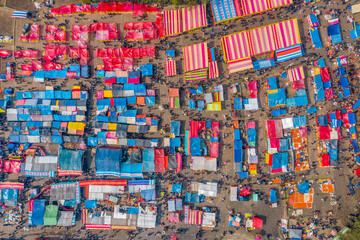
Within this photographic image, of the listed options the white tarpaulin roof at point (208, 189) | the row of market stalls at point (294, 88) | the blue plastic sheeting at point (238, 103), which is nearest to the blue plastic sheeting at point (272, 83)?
the row of market stalls at point (294, 88)

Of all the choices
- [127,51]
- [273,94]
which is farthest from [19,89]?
[273,94]

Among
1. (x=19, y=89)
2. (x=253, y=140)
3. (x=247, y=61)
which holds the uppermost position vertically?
(x=247, y=61)

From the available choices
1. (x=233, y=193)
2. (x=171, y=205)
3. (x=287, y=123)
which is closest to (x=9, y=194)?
(x=171, y=205)

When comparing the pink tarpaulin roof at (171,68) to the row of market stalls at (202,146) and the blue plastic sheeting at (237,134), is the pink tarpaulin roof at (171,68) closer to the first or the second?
the row of market stalls at (202,146)

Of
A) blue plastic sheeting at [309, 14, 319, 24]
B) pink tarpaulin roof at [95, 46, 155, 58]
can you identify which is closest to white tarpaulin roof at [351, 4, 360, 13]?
blue plastic sheeting at [309, 14, 319, 24]

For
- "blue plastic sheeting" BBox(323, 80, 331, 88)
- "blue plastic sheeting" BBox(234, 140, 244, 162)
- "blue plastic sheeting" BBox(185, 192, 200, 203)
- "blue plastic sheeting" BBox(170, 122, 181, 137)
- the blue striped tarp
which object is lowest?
"blue plastic sheeting" BBox(185, 192, 200, 203)

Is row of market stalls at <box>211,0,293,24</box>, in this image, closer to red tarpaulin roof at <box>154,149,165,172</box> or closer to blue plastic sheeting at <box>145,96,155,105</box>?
blue plastic sheeting at <box>145,96,155,105</box>

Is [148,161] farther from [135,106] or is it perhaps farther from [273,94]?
[273,94]

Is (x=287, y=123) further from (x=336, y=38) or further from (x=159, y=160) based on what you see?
(x=159, y=160)
